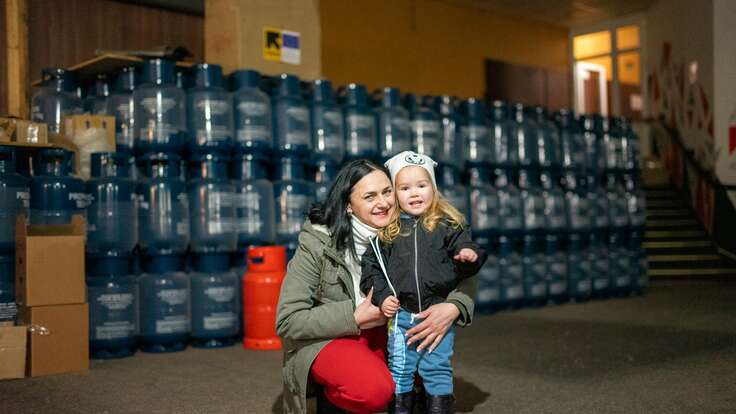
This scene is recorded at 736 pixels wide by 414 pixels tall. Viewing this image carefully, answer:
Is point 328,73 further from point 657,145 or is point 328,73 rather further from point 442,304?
point 442,304

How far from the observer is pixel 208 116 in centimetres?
473

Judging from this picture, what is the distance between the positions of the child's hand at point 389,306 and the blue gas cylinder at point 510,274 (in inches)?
169

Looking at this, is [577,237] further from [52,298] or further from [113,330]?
[52,298]

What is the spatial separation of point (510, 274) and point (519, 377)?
284 cm

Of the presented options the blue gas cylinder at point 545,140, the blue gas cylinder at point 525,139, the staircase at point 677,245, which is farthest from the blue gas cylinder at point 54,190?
the staircase at point 677,245

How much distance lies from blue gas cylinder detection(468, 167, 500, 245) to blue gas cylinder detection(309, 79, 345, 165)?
142cm

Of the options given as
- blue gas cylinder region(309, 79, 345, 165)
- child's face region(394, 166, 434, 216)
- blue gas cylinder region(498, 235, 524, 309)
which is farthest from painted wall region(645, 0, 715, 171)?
child's face region(394, 166, 434, 216)

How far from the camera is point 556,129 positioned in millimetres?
6840

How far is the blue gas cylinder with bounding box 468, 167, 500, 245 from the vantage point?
20.1ft

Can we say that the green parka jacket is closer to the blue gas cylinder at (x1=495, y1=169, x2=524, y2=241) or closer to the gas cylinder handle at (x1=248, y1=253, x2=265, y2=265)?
Answer: the gas cylinder handle at (x1=248, y1=253, x2=265, y2=265)

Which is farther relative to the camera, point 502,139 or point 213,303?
point 502,139

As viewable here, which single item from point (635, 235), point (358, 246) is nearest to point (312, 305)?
point (358, 246)

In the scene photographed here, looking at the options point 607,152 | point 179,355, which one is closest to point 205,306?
point 179,355

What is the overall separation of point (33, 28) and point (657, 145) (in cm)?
1007
